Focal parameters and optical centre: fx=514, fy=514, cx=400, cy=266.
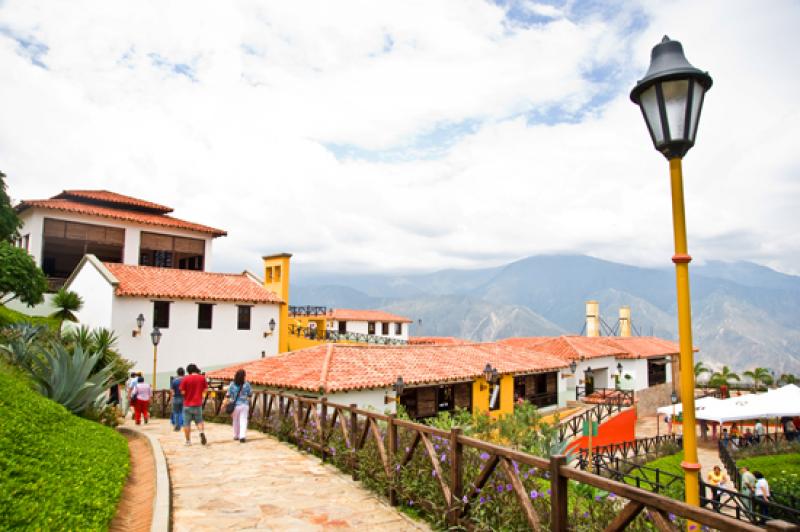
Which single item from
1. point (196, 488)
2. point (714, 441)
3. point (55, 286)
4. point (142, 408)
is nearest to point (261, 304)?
point (55, 286)

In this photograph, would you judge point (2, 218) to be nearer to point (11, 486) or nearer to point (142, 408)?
point (142, 408)

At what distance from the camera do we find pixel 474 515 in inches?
195

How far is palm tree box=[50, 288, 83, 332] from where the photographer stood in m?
24.2

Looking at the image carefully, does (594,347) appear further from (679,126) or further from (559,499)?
(679,126)

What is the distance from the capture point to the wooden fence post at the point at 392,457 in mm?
6250

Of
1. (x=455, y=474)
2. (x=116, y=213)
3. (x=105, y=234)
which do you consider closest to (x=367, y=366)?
(x=455, y=474)

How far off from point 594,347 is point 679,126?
1257 inches

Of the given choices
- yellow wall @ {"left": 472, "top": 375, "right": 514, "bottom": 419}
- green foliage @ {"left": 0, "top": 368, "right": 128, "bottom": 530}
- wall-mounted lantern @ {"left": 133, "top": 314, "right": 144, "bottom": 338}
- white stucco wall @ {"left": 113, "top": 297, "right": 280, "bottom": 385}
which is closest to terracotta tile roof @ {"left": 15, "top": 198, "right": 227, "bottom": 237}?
white stucco wall @ {"left": 113, "top": 297, "right": 280, "bottom": 385}

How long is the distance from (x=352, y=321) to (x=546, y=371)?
3058 cm

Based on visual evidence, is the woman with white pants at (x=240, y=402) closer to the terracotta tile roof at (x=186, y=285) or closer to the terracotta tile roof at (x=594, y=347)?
the terracotta tile roof at (x=186, y=285)

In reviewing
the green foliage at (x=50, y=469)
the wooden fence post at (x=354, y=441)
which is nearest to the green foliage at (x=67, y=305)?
the green foliage at (x=50, y=469)

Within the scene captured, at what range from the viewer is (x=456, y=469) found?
5.23 metres

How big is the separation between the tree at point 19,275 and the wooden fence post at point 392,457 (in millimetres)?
19200

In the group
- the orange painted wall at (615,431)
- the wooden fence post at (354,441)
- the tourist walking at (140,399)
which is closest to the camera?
the wooden fence post at (354,441)
